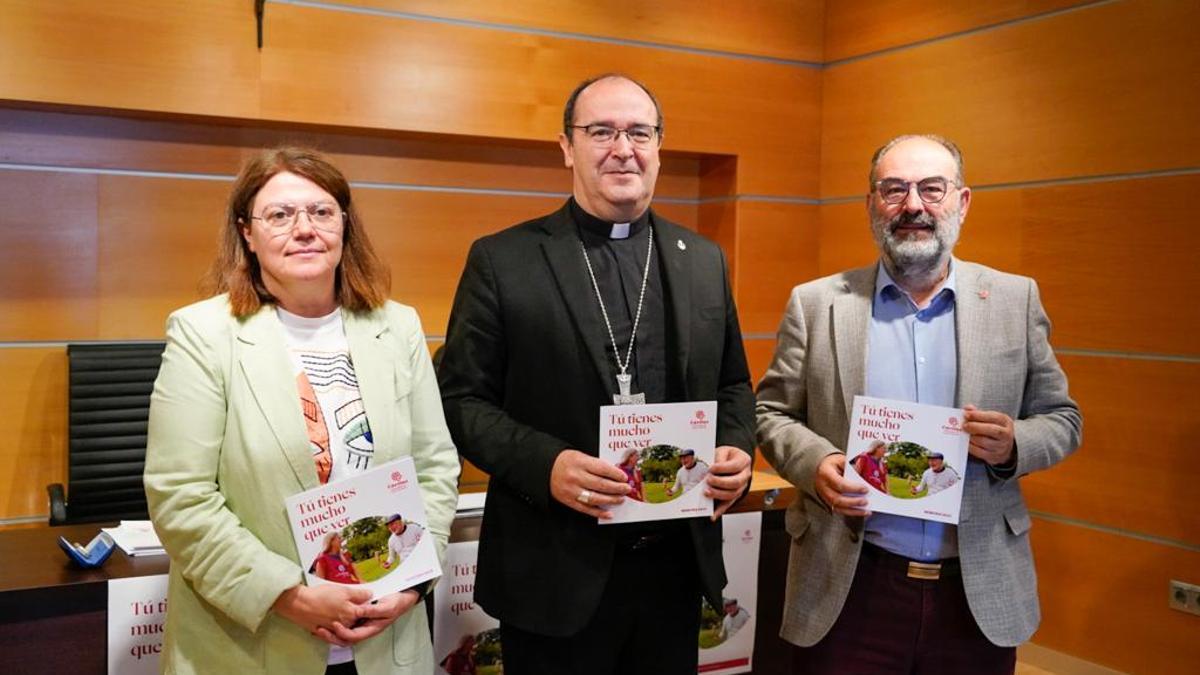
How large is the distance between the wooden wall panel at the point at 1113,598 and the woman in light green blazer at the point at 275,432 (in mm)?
2703

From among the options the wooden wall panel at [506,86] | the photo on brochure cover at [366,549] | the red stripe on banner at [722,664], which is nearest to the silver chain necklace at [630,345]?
the photo on brochure cover at [366,549]

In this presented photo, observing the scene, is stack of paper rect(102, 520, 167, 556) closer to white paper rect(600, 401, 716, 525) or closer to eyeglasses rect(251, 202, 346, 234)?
eyeglasses rect(251, 202, 346, 234)

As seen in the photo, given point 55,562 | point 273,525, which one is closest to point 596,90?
point 273,525

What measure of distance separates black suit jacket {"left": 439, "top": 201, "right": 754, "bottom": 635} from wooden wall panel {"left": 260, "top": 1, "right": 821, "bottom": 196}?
2.05 metres

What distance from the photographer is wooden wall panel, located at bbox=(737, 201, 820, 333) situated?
4.83 meters

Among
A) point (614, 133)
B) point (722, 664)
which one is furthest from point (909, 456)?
point (722, 664)

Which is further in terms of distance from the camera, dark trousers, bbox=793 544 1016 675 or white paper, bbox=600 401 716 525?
dark trousers, bbox=793 544 1016 675

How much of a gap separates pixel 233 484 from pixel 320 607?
256 millimetres

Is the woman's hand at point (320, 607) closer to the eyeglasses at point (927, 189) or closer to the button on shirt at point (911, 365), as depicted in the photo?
the button on shirt at point (911, 365)

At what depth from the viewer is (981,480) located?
215 centimetres

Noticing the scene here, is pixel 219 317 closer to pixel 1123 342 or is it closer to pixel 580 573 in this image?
pixel 580 573

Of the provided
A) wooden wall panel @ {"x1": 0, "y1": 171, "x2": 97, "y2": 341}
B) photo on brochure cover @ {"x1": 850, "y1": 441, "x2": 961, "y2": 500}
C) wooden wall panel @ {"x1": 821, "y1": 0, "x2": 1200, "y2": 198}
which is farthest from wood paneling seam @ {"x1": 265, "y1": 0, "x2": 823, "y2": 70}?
photo on brochure cover @ {"x1": 850, "y1": 441, "x2": 961, "y2": 500}

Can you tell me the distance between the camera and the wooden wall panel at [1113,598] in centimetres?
350

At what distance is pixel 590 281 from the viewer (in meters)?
2.12
